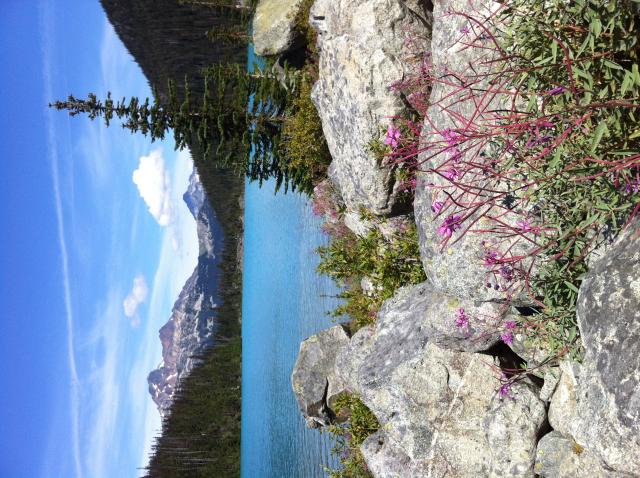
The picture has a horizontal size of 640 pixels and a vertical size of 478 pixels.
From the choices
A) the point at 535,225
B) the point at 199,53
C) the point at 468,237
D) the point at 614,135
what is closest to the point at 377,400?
the point at 468,237

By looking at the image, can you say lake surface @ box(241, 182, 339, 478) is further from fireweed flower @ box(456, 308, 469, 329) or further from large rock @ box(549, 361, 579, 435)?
large rock @ box(549, 361, 579, 435)

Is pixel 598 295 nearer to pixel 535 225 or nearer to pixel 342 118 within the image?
pixel 535 225

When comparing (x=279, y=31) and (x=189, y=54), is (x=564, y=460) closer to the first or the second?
(x=279, y=31)

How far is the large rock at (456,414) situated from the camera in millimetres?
7406

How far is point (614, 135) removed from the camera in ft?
15.0

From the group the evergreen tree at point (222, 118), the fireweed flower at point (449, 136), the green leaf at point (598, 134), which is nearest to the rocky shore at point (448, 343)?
the green leaf at point (598, 134)

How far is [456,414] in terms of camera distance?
8.46 meters

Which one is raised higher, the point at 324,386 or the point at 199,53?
the point at 199,53

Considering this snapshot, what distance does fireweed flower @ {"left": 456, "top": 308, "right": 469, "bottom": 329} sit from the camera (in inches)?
311

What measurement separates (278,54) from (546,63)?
657 inches

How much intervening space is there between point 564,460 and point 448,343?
93.8 inches

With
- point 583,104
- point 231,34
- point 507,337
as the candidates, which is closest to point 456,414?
point 507,337

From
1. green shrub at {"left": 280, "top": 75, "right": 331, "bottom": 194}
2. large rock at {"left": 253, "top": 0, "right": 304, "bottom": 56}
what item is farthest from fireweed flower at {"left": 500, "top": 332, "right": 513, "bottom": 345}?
large rock at {"left": 253, "top": 0, "right": 304, "bottom": 56}

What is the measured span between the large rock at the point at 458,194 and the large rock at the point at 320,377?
6.88m
